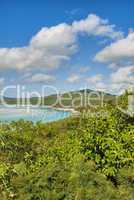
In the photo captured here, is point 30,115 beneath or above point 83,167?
above

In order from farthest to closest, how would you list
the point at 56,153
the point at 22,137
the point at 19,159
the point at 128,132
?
the point at 22,137 → the point at 19,159 → the point at 56,153 → the point at 128,132

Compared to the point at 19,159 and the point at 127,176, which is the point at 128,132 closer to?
the point at 127,176

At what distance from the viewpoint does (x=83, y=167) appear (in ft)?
66.0

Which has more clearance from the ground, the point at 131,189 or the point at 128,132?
the point at 128,132

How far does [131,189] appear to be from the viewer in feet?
63.4

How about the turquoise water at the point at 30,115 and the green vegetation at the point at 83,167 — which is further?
the turquoise water at the point at 30,115

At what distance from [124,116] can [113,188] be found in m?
10.3

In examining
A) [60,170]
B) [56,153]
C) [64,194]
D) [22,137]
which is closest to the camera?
[64,194]

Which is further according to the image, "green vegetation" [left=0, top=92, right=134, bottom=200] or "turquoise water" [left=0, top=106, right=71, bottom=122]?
"turquoise water" [left=0, top=106, right=71, bottom=122]

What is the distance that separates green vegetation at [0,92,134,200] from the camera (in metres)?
18.9

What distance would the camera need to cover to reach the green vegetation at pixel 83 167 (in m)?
18.9

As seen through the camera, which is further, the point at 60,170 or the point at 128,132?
the point at 128,132

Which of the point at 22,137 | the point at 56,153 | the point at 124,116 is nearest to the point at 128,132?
the point at 124,116

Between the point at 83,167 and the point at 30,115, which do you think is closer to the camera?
the point at 83,167
